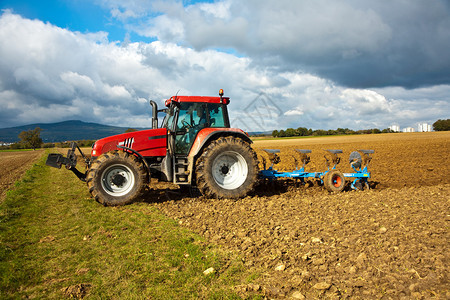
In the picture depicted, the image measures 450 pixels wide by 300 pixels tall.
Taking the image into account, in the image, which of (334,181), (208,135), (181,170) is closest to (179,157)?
(181,170)

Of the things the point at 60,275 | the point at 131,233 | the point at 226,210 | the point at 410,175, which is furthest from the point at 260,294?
the point at 410,175

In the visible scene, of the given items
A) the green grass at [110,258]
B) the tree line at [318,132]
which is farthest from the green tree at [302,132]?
the green grass at [110,258]

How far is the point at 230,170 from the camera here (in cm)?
732

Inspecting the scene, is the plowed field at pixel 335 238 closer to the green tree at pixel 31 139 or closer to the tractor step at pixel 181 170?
the tractor step at pixel 181 170

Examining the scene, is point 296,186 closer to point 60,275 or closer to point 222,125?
point 222,125

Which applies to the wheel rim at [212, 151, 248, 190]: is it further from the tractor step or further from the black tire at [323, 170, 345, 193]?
the black tire at [323, 170, 345, 193]

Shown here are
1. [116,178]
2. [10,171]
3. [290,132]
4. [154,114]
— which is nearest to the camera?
[116,178]

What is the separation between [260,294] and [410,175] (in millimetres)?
10050

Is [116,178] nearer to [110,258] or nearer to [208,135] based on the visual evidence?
[208,135]

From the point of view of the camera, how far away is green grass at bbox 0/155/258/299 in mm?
3057

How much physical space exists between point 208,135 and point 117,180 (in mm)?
2334

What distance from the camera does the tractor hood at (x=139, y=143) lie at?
691 cm

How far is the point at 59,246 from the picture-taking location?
14.1 ft

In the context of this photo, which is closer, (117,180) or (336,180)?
(117,180)
